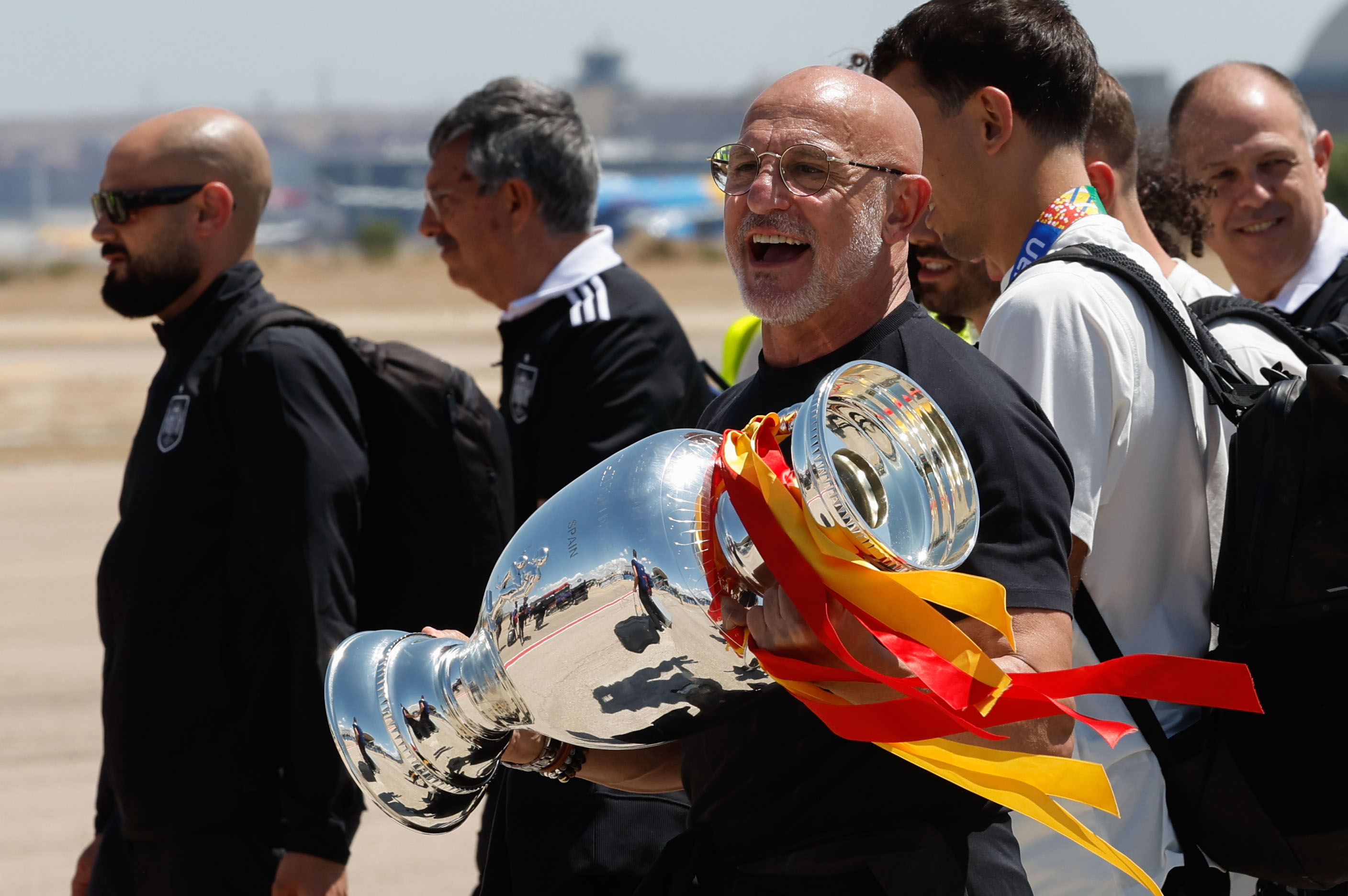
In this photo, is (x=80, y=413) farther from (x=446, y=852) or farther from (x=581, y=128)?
(x=581, y=128)

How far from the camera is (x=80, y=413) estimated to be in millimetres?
19250

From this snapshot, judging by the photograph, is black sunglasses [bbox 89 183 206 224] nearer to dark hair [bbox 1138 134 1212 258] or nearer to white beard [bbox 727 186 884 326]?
white beard [bbox 727 186 884 326]

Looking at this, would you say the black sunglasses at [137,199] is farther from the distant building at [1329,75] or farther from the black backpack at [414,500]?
the distant building at [1329,75]

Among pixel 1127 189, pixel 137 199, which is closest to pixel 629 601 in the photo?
pixel 1127 189

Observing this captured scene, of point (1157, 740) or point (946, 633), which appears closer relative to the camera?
point (946, 633)

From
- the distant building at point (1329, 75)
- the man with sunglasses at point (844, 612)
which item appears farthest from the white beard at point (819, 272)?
the distant building at point (1329, 75)

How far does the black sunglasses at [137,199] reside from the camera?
12.8 ft

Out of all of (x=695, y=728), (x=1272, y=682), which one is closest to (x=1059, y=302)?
(x=1272, y=682)

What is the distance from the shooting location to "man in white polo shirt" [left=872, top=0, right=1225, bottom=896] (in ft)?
8.06

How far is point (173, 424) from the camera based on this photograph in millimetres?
3455

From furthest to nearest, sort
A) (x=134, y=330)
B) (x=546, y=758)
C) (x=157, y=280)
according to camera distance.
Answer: (x=134, y=330), (x=157, y=280), (x=546, y=758)

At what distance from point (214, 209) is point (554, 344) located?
96 cm

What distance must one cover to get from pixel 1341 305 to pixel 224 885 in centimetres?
372

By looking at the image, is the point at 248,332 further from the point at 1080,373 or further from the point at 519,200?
the point at 1080,373
